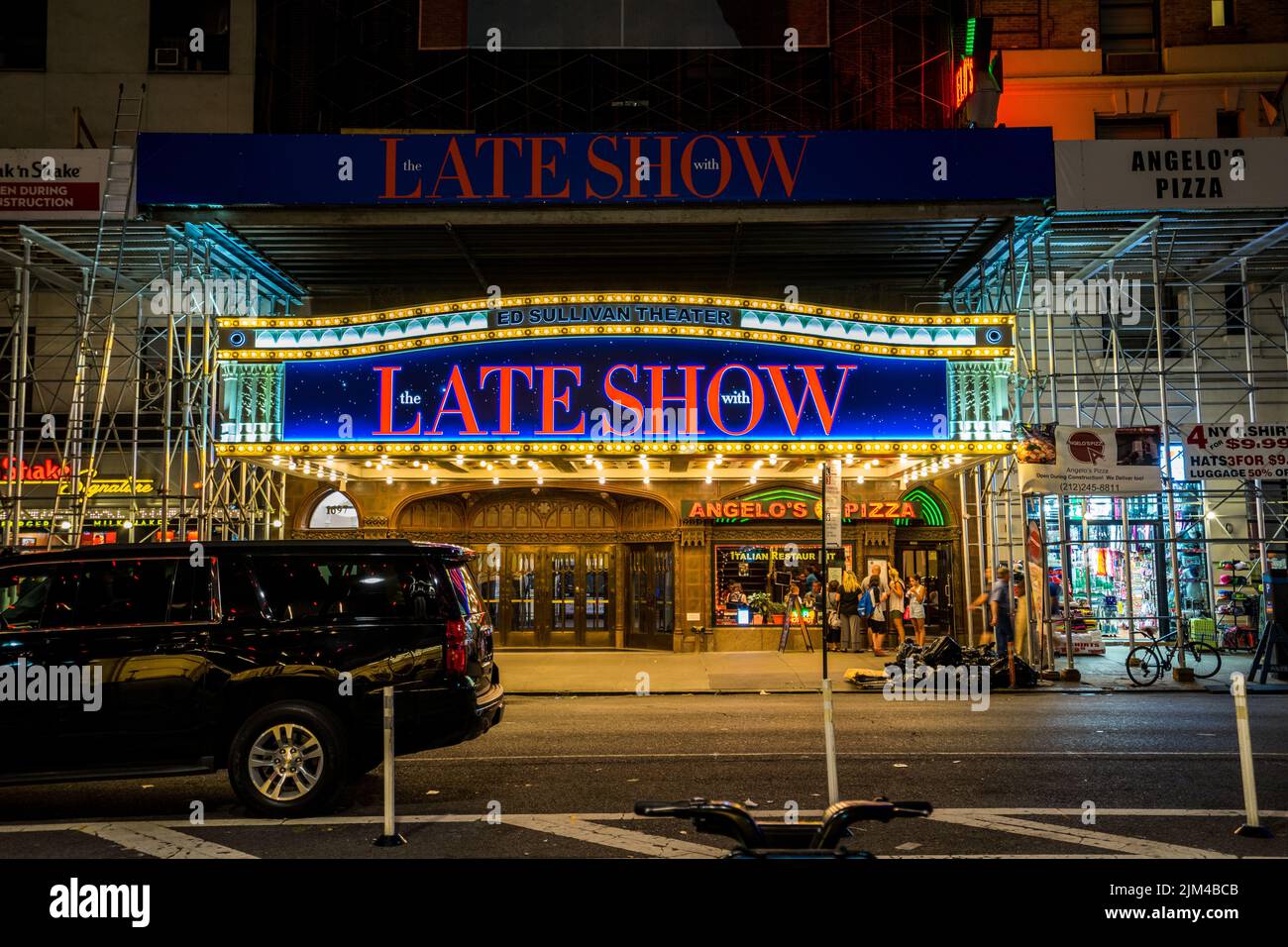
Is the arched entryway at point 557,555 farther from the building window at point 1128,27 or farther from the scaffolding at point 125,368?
the building window at point 1128,27

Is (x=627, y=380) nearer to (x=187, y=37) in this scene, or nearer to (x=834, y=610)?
(x=834, y=610)

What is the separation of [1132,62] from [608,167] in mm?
12918

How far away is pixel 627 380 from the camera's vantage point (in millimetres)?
17859

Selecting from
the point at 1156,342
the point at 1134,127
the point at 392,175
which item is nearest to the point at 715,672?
the point at 392,175

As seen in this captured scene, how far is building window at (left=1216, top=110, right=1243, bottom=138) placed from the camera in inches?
883

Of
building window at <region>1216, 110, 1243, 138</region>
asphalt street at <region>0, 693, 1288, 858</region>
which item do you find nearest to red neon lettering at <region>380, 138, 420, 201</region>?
asphalt street at <region>0, 693, 1288, 858</region>

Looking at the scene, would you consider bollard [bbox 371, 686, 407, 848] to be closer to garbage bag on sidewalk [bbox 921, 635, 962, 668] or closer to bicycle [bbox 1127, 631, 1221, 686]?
garbage bag on sidewalk [bbox 921, 635, 962, 668]

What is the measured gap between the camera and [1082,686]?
15828 millimetres

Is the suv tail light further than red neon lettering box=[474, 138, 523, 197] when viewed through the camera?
No

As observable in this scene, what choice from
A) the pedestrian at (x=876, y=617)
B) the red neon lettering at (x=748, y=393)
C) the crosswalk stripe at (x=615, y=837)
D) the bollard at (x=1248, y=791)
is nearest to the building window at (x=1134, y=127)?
the red neon lettering at (x=748, y=393)

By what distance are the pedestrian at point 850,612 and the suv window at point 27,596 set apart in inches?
612

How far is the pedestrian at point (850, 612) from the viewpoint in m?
20.8

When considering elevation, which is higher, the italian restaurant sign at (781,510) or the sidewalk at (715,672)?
the italian restaurant sign at (781,510)

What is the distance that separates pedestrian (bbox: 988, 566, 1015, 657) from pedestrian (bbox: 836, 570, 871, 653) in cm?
427
